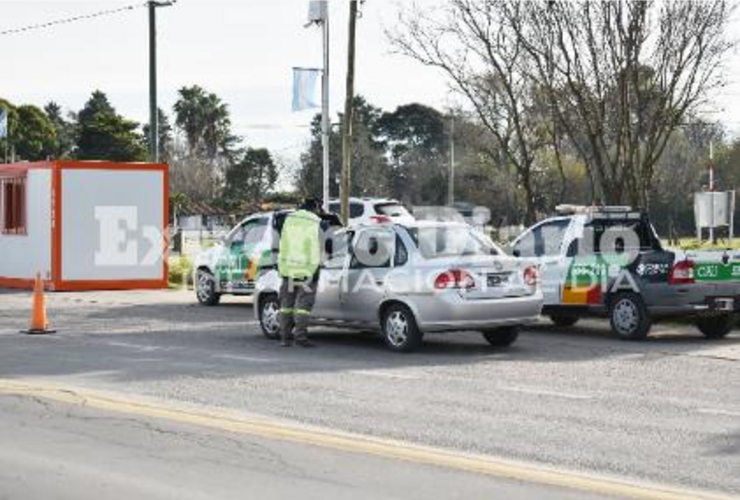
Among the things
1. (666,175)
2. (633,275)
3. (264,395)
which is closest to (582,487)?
(264,395)

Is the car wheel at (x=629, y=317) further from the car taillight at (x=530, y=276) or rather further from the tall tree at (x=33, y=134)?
the tall tree at (x=33, y=134)

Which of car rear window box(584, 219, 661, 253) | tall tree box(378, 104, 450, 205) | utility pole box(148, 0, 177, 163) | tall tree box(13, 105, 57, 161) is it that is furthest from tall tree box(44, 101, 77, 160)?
car rear window box(584, 219, 661, 253)

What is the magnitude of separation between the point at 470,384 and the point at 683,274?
510 cm

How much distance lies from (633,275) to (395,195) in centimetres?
6718

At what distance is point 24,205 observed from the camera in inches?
1078

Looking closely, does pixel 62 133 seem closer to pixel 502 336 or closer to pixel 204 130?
pixel 204 130

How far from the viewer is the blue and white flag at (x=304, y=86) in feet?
84.4

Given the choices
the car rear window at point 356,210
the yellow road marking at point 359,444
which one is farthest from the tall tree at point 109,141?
the yellow road marking at point 359,444

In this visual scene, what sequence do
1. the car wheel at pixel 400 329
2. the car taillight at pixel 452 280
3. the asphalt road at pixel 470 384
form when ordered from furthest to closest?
the car wheel at pixel 400 329, the car taillight at pixel 452 280, the asphalt road at pixel 470 384

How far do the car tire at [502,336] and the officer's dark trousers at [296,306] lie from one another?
223cm

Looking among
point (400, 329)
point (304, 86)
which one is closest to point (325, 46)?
point (304, 86)

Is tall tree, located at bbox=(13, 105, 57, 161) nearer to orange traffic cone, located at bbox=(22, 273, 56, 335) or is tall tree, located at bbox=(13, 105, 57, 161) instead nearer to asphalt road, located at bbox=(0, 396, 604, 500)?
orange traffic cone, located at bbox=(22, 273, 56, 335)

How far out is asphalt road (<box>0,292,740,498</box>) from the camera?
8.44 m

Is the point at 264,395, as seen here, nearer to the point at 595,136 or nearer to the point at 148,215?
the point at 595,136
